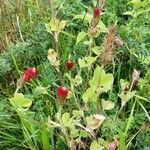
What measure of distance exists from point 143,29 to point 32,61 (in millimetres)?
602

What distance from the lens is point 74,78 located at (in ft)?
6.66

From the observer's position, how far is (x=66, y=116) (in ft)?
5.25

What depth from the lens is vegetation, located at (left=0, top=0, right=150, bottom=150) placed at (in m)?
1.63

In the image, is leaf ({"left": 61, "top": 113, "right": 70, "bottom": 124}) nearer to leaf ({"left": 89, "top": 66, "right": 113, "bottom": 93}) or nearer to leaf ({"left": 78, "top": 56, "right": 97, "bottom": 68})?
leaf ({"left": 89, "top": 66, "right": 113, "bottom": 93})

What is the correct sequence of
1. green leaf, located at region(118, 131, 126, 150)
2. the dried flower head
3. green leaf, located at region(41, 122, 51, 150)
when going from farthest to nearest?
1. green leaf, located at region(41, 122, 51, 150)
2. green leaf, located at region(118, 131, 126, 150)
3. the dried flower head

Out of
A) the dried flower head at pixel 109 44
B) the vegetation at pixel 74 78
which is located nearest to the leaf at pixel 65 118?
the vegetation at pixel 74 78

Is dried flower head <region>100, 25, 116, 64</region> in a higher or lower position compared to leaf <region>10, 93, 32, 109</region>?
higher

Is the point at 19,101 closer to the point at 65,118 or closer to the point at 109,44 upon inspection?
the point at 65,118

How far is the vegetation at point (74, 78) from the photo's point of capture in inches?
64.3

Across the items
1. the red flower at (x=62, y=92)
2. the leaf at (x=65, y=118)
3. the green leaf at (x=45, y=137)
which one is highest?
the red flower at (x=62, y=92)

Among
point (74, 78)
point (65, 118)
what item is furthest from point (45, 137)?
point (74, 78)

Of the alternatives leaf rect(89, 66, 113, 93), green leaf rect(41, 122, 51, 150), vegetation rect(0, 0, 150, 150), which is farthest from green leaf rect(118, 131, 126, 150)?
green leaf rect(41, 122, 51, 150)

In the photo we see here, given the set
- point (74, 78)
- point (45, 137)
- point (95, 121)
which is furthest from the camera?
point (74, 78)

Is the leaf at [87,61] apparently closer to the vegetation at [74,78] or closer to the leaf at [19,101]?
the vegetation at [74,78]
